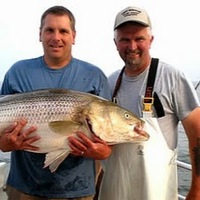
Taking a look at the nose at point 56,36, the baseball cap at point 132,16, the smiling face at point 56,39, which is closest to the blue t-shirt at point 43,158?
the smiling face at point 56,39

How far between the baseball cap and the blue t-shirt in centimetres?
68

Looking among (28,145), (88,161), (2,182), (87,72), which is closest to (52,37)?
(87,72)

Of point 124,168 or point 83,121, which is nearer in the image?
point 83,121

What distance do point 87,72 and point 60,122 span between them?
0.73m

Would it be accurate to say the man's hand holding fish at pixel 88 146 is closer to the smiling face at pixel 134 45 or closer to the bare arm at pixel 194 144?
the bare arm at pixel 194 144

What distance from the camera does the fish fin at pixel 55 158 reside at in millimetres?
3152

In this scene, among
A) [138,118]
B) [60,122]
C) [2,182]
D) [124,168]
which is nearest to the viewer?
[60,122]

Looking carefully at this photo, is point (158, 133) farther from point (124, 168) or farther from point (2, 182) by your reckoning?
point (2, 182)

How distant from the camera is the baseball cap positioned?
368 centimetres

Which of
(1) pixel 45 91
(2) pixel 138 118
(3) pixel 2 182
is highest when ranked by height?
(1) pixel 45 91

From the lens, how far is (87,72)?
11.6 ft

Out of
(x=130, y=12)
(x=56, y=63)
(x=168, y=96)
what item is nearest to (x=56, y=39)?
(x=56, y=63)

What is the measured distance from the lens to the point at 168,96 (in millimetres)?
3504

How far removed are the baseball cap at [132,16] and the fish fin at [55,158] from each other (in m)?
1.65
